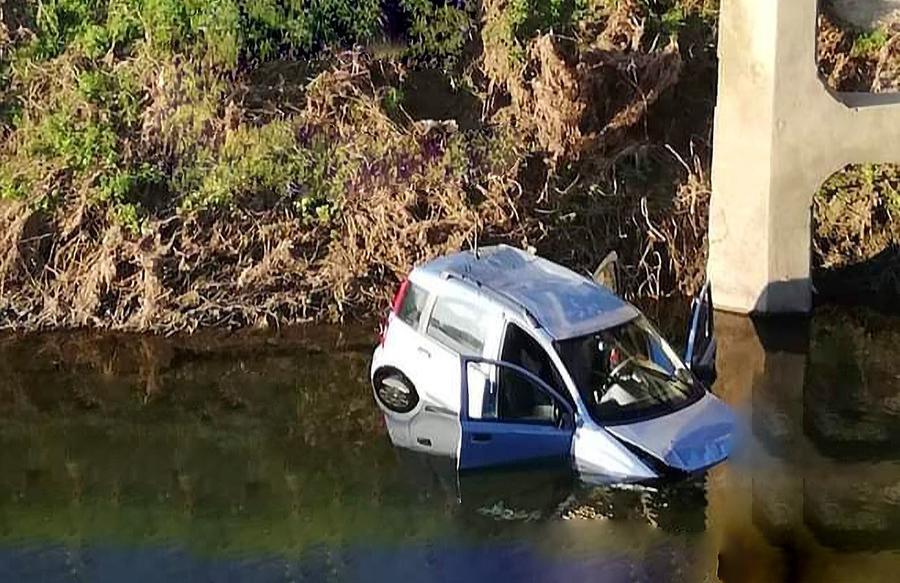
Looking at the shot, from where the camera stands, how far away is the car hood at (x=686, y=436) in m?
12.9

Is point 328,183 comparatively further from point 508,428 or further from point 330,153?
point 508,428

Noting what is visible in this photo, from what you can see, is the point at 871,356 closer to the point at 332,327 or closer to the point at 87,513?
the point at 332,327

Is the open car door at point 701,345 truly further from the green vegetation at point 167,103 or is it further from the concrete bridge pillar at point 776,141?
the green vegetation at point 167,103

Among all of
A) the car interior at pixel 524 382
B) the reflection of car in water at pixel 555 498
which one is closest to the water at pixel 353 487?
the reflection of car in water at pixel 555 498

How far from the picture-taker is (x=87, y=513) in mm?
13219

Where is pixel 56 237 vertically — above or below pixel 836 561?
above

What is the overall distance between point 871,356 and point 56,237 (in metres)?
9.95

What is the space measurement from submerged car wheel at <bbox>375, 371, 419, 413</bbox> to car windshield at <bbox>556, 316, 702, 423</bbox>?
1.72 m

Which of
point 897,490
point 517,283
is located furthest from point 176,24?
point 897,490

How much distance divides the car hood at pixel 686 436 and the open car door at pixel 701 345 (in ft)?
3.19

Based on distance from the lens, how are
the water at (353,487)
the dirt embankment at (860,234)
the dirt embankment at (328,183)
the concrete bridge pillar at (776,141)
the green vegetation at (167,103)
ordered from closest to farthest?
the water at (353,487)
the concrete bridge pillar at (776,141)
the dirt embankment at (328,183)
the dirt embankment at (860,234)
the green vegetation at (167,103)

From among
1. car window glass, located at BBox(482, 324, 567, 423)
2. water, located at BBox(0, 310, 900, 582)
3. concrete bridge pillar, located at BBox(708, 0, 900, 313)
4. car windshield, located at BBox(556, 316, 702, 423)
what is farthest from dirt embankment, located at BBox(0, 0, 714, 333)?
car window glass, located at BBox(482, 324, 567, 423)

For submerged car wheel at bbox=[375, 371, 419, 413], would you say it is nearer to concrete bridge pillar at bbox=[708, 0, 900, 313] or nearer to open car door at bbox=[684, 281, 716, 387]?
open car door at bbox=[684, 281, 716, 387]

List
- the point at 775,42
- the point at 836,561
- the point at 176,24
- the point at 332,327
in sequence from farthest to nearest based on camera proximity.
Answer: the point at 176,24
the point at 332,327
the point at 775,42
the point at 836,561
